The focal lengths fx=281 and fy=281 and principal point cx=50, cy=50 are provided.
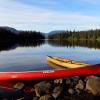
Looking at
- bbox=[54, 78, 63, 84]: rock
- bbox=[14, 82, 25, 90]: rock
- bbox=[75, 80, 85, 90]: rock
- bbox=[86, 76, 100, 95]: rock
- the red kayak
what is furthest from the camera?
the red kayak

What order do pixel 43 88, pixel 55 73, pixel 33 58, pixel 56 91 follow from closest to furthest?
1. pixel 56 91
2. pixel 43 88
3. pixel 55 73
4. pixel 33 58

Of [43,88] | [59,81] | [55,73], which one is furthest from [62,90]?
[55,73]

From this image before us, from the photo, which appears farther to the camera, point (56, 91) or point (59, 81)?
point (59, 81)

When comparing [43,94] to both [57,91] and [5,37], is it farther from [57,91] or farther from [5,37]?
[5,37]

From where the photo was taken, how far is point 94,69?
25.4 m

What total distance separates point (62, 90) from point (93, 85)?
250cm

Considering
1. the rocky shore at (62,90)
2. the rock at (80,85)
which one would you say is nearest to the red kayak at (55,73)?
the rocky shore at (62,90)

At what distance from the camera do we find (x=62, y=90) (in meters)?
22.5

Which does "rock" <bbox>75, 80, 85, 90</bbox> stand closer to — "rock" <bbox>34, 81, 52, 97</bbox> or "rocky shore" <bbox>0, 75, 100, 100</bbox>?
"rocky shore" <bbox>0, 75, 100, 100</bbox>

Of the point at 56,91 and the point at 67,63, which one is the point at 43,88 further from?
the point at 67,63

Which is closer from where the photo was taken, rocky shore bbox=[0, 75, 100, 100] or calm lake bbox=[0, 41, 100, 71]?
rocky shore bbox=[0, 75, 100, 100]

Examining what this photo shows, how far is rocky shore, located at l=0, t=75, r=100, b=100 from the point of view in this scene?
21.4 meters

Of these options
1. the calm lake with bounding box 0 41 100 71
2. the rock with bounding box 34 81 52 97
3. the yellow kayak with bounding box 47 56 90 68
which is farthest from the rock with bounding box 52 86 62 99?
the calm lake with bounding box 0 41 100 71

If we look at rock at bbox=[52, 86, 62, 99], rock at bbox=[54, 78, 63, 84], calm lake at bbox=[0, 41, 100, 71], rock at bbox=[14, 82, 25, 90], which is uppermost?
rock at bbox=[54, 78, 63, 84]
